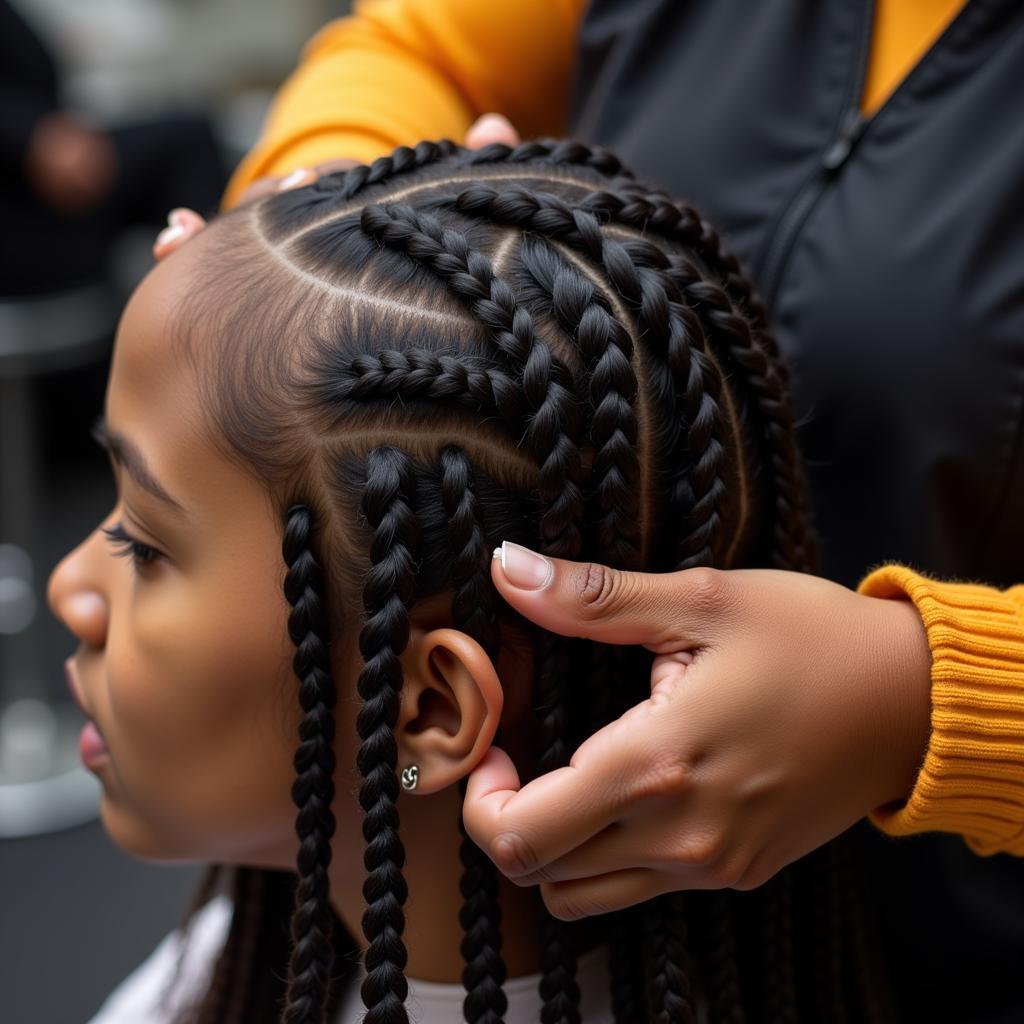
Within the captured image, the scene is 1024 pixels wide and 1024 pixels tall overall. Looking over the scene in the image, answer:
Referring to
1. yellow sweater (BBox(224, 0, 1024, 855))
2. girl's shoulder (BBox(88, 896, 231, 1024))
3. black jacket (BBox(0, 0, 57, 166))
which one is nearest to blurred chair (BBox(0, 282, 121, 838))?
black jacket (BBox(0, 0, 57, 166))

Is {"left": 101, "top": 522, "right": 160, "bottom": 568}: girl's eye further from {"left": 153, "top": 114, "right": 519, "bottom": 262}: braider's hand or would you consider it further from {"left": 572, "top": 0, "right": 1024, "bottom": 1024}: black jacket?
{"left": 572, "top": 0, "right": 1024, "bottom": 1024}: black jacket

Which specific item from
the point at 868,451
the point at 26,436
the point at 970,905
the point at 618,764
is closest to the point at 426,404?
the point at 618,764

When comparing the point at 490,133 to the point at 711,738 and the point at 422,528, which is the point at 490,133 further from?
the point at 711,738

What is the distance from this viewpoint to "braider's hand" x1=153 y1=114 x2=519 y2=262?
0.99 m

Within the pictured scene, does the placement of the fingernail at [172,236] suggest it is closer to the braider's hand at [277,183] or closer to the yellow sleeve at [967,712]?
the braider's hand at [277,183]

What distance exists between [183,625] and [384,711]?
180 mm

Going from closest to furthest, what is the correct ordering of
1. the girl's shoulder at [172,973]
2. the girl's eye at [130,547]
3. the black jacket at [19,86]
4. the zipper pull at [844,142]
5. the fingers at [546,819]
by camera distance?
1. the fingers at [546,819]
2. the girl's eye at [130,547]
3. the zipper pull at [844,142]
4. the girl's shoulder at [172,973]
5. the black jacket at [19,86]

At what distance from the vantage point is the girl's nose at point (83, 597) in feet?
3.19

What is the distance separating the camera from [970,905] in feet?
3.41

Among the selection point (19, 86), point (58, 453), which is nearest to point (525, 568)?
point (19, 86)

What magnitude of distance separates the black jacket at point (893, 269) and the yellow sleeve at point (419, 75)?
0.58ft

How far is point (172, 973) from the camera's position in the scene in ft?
3.93

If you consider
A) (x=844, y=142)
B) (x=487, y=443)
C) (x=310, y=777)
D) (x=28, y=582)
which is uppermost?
(x=844, y=142)

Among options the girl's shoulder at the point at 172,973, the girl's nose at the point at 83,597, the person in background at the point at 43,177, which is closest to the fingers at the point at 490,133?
the girl's nose at the point at 83,597
